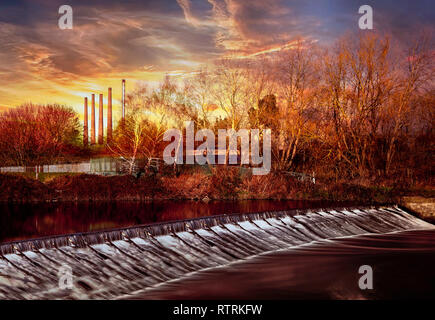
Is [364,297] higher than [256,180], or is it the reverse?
[256,180]

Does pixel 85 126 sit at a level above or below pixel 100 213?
above

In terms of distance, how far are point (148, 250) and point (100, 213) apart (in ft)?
25.8

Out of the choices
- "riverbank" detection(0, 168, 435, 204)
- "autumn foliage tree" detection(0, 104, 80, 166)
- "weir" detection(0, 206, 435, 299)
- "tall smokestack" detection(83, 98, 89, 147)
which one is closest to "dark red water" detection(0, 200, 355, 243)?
"riverbank" detection(0, 168, 435, 204)

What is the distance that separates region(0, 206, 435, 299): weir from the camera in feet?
35.3

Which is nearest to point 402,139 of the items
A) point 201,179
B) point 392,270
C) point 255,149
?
point 255,149

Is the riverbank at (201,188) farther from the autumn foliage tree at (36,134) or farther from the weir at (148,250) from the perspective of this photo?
the autumn foliage tree at (36,134)

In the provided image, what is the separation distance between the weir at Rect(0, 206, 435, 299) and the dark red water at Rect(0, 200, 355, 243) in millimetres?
2878

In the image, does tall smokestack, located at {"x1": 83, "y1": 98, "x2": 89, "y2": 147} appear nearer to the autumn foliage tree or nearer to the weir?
the autumn foliage tree

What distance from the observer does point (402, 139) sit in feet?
103

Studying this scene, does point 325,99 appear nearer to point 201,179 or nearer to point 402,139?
point 402,139

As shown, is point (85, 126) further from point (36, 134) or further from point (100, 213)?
point (100, 213)

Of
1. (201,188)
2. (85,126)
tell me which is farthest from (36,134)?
(201,188)

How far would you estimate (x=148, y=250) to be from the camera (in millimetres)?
13523

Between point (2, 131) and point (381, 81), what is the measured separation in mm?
31514
